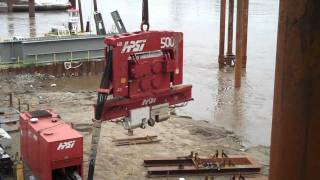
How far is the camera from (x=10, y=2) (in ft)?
224

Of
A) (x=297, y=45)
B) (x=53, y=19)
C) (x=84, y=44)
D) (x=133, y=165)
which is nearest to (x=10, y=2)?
(x=53, y=19)

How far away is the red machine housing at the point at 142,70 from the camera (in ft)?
25.4

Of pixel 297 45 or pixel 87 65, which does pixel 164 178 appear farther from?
pixel 87 65

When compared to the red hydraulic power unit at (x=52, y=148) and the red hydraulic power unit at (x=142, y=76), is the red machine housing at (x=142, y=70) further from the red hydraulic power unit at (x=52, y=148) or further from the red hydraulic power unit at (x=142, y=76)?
the red hydraulic power unit at (x=52, y=148)

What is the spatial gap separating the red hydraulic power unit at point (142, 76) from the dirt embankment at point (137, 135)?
136 inches

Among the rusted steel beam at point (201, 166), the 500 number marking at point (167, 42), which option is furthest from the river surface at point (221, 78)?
the 500 number marking at point (167, 42)

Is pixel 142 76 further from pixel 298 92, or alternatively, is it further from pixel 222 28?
pixel 222 28

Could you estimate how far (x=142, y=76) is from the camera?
814 centimetres

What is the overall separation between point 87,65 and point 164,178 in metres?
16.0

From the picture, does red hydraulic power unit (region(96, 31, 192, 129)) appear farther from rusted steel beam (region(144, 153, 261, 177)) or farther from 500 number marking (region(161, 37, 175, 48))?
rusted steel beam (region(144, 153, 261, 177))

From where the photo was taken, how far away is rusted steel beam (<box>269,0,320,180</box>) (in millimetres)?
2358

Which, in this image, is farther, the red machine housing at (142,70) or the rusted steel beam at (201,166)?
the rusted steel beam at (201,166)

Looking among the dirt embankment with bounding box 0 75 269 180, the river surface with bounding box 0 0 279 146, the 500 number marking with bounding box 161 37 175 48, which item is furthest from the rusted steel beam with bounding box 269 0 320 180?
the river surface with bounding box 0 0 279 146

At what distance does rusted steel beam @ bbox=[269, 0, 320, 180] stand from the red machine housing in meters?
5.24
